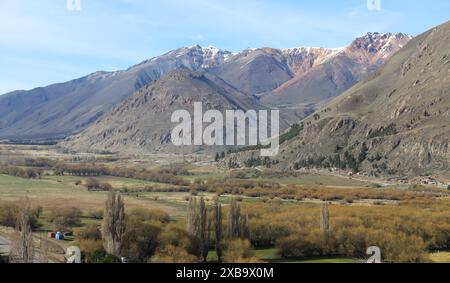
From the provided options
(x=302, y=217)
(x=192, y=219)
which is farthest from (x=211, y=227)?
(x=302, y=217)

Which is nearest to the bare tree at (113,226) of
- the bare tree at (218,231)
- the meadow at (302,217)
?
the meadow at (302,217)

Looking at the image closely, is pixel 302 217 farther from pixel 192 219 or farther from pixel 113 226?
pixel 113 226

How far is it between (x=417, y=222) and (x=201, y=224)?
42505 mm

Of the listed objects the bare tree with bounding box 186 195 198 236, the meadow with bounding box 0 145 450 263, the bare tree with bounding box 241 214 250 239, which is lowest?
the meadow with bounding box 0 145 450 263

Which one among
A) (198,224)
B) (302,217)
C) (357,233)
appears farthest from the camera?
(302,217)

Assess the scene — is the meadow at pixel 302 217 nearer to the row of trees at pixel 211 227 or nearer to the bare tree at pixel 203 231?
the bare tree at pixel 203 231

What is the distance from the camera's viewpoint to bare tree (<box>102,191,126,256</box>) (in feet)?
238

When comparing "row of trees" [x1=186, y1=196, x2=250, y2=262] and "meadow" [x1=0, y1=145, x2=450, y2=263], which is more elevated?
"row of trees" [x1=186, y1=196, x2=250, y2=262]

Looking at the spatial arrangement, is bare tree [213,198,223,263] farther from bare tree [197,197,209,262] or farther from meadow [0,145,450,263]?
bare tree [197,197,209,262]

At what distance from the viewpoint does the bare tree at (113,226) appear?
72438 millimetres

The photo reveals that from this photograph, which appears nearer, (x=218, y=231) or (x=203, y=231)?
(x=203, y=231)

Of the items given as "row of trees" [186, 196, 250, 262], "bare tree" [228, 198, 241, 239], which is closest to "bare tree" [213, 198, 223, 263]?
"row of trees" [186, 196, 250, 262]

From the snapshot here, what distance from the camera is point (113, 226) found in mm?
73938
